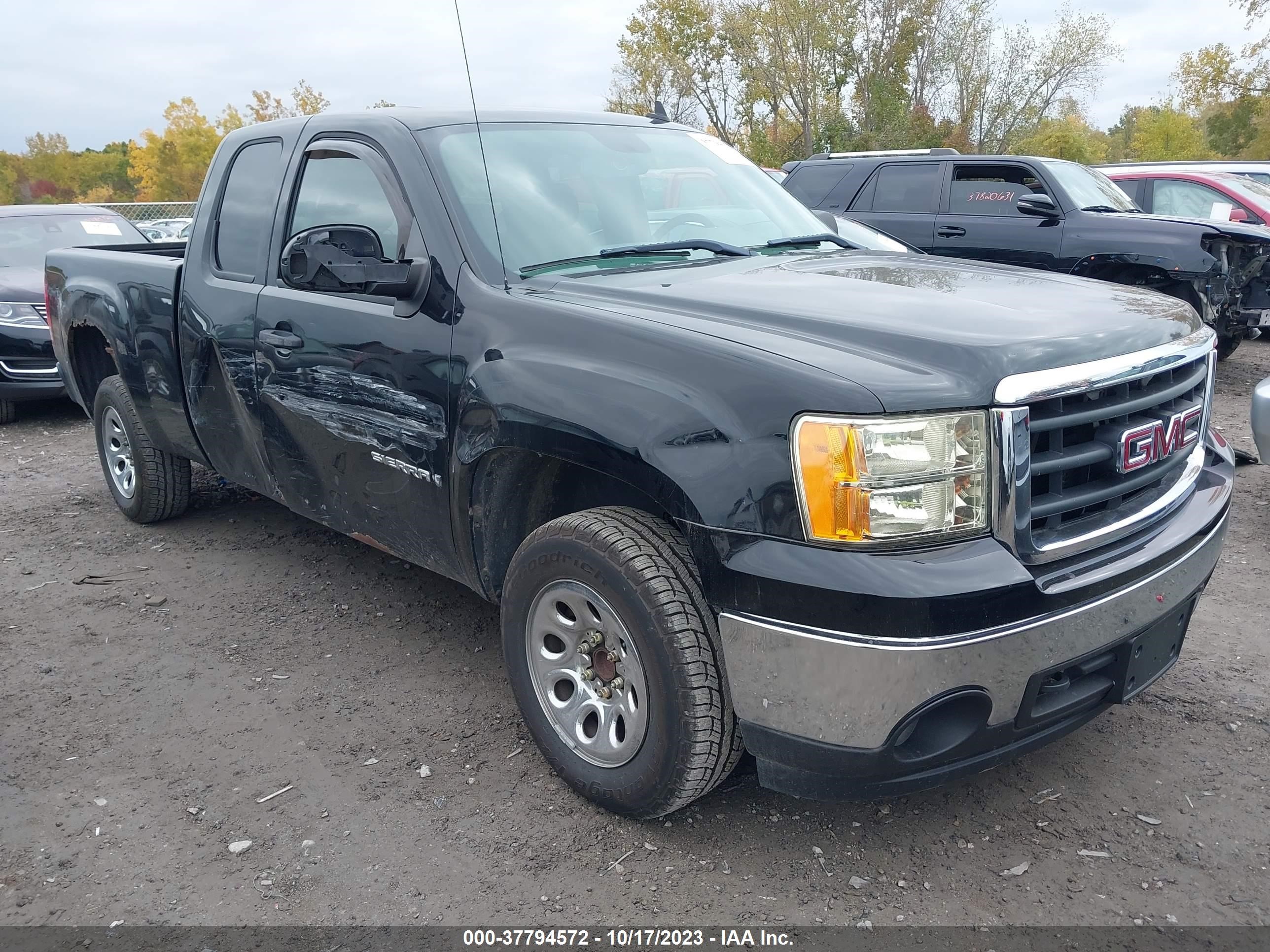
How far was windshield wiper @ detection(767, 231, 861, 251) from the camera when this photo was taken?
366 centimetres

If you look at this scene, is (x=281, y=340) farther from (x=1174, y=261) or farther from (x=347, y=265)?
(x=1174, y=261)

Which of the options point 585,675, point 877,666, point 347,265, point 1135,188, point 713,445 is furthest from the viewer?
point 1135,188

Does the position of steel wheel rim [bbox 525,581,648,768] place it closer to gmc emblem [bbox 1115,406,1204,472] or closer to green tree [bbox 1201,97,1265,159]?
gmc emblem [bbox 1115,406,1204,472]

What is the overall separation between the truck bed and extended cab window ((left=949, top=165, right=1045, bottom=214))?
6789mm

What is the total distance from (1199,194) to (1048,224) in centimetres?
305

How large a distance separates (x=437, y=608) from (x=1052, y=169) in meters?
7.31

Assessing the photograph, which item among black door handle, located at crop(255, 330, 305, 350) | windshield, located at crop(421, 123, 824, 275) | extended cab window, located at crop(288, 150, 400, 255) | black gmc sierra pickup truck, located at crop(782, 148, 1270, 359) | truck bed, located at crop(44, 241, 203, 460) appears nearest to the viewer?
windshield, located at crop(421, 123, 824, 275)

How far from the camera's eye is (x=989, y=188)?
30.7ft

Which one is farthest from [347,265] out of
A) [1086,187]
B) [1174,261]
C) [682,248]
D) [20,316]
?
[1086,187]

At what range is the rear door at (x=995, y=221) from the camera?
8828mm

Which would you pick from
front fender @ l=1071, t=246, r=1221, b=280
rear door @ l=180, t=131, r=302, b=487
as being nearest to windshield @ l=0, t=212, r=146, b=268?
rear door @ l=180, t=131, r=302, b=487

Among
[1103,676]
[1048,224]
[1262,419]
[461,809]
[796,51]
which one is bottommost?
[461,809]

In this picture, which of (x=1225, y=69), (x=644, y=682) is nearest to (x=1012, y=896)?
(x=644, y=682)

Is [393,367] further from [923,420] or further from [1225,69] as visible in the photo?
[1225,69]
